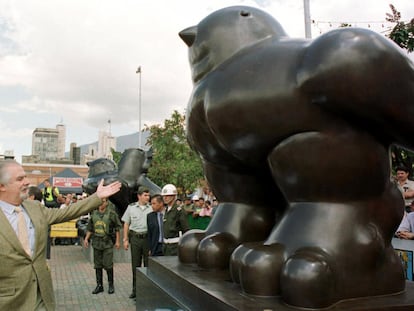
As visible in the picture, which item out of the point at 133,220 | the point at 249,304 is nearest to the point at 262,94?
the point at 249,304

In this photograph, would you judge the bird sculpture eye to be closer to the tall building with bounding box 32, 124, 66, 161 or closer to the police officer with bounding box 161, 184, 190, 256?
the police officer with bounding box 161, 184, 190, 256

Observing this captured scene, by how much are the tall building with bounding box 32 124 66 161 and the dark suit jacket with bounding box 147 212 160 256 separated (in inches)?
4920

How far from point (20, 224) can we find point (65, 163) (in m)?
81.3

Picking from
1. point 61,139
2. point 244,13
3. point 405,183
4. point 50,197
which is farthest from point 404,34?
point 61,139

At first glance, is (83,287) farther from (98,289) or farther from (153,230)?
(153,230)

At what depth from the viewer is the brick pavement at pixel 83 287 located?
6.28 metres

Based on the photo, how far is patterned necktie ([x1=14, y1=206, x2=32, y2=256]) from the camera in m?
2.70

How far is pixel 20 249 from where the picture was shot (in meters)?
2.63

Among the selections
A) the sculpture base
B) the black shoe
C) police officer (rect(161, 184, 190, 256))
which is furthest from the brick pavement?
the sculpture base

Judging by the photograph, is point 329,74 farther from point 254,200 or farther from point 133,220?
point 133,220

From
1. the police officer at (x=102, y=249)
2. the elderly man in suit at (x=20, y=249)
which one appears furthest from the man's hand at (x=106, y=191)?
the police officer at (x=102, y=249)

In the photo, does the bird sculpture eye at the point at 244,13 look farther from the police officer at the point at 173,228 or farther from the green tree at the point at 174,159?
the green tree at the point at 174,159

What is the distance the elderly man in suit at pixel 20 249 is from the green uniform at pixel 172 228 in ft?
10.3

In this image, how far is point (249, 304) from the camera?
1.94 m
